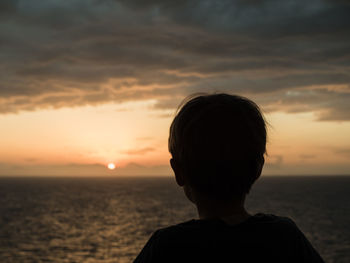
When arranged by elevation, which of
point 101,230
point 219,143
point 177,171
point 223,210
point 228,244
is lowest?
point 101,230

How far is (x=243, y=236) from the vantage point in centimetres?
147

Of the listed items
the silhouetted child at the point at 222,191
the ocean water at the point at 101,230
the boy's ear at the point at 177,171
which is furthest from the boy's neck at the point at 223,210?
the ocean water at the point at 101,230

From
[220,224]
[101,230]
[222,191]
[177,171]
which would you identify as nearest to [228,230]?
[220,224]

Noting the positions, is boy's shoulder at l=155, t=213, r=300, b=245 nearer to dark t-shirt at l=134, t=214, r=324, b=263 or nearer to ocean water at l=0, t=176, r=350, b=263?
dark t-shirt at l=134, t=214, r=324, b=263

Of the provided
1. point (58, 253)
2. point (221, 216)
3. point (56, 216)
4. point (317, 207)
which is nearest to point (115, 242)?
point (58, 253)

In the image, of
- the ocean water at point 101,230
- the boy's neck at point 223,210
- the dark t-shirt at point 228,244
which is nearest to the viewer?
the dark t-shirt at point 228,244

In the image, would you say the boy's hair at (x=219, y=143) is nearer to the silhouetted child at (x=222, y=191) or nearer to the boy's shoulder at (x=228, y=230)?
the silhouetted child at (x=222, y=191)

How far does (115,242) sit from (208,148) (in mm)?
60160

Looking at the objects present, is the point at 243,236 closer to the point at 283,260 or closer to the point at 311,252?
the point at 283,260

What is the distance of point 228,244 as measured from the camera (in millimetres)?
1453

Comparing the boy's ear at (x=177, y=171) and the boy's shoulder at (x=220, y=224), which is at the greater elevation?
the boy's ear at (x=177, y=171)

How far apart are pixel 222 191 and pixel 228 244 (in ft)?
Answer: 0.69

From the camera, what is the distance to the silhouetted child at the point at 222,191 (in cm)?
147

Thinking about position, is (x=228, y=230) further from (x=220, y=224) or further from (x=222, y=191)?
(x=222, y=191)
